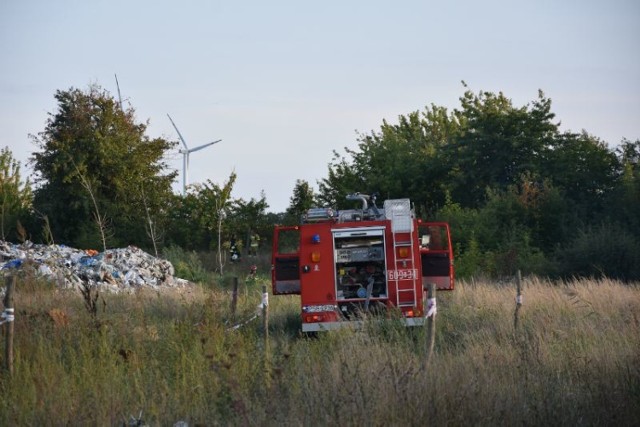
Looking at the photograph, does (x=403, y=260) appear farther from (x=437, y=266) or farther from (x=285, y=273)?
(x=285, y=273)

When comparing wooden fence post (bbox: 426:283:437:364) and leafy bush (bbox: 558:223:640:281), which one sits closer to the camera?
wooden fence post (bbox: 426:283:437:364)

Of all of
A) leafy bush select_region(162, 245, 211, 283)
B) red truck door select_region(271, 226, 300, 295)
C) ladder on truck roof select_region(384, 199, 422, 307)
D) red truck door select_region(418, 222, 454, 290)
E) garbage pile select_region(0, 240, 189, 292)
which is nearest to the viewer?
ladder on truck roof select_region(384, 199, 422, 307)

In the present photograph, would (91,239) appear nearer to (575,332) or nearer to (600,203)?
(600,203)

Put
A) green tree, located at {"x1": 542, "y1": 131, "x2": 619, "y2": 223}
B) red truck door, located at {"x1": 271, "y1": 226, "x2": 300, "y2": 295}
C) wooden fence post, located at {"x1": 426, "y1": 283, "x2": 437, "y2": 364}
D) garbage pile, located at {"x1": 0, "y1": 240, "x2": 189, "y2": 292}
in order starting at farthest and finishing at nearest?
green tree, located at {"x1": 542, "y1": 131, "x2": 619, "y2": 223}, garbage pile, located at {"x1": 0, "y1": 240, "x2": 189, "y2": 292}, red truck door, located at {"x1": 271, "y1": 226, "x2": 300, "y2": 295}, wooden fence post, located at {"x1": 426, "y1": 283, "x2": 437, "y2": 364}

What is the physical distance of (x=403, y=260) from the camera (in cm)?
1795

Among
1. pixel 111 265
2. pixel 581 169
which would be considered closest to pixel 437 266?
pixel 111 265

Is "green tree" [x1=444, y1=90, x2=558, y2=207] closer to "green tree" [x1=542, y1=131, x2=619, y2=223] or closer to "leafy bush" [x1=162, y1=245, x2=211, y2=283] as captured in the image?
"green tree" [x1=542, y1=131, x2=619, y2=223]

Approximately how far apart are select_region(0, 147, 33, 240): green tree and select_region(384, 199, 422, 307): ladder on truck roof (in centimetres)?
2844

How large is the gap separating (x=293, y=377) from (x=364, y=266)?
8.71 m

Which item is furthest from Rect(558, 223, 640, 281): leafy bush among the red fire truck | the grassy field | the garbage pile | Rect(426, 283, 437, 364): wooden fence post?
Rect(426, 283, 437, 364): wooden fence post

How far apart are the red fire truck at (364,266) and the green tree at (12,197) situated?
90.3ft

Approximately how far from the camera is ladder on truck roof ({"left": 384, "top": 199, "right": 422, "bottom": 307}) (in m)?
17.9

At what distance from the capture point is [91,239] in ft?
153

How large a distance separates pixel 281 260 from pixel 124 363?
8.15 m
